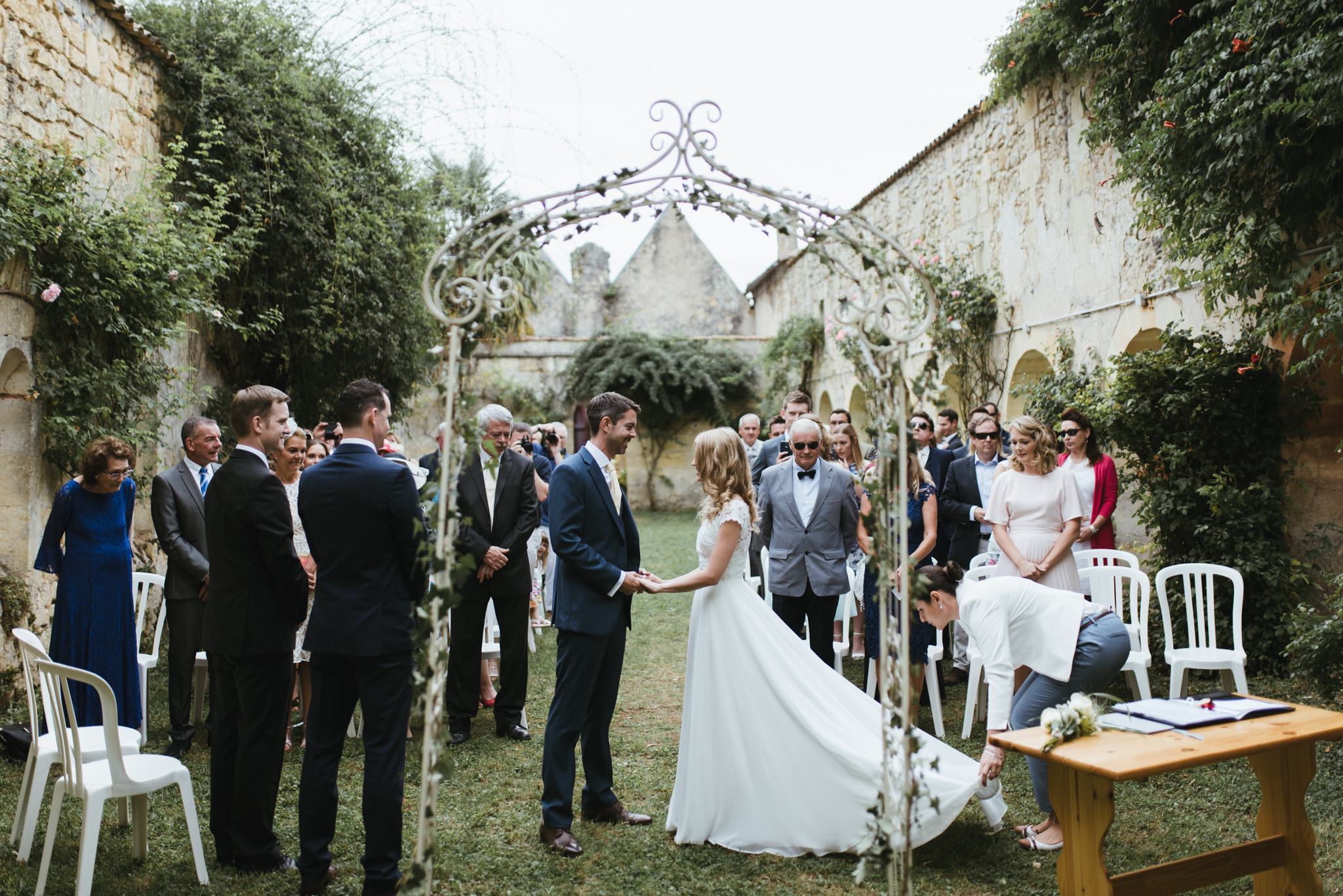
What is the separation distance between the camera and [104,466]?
14.3 ft

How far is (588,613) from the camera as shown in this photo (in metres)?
3.55

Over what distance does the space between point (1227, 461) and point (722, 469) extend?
419 centimetres

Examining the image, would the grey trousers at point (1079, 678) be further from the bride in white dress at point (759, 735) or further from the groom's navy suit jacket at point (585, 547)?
the groom's navy suit jacket at point (585, 547)

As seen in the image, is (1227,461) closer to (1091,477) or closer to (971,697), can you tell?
(1091,477)

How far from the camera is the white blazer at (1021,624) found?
3352 millimetres

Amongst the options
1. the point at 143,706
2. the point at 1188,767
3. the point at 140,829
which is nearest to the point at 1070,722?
the point at 1188,767

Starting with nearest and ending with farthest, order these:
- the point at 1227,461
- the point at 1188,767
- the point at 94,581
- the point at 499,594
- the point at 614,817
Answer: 1. the point at 1188,767
2. the point at 614,817
3. the point at 94,581
4. the point at 499,594
5. the point at 1227,461

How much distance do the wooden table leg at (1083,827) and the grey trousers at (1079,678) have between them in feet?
1.95

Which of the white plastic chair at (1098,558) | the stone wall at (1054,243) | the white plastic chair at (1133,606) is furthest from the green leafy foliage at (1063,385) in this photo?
the white plastic chair at (1133,606)

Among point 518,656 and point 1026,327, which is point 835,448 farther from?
point 1026,327

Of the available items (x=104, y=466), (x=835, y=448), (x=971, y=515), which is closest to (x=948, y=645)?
(x=971, y=515)

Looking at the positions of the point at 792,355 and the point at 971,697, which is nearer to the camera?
the point at 971,697

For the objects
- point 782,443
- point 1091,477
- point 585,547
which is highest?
point 782,443

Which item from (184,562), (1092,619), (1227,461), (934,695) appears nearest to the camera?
(1092,619)
